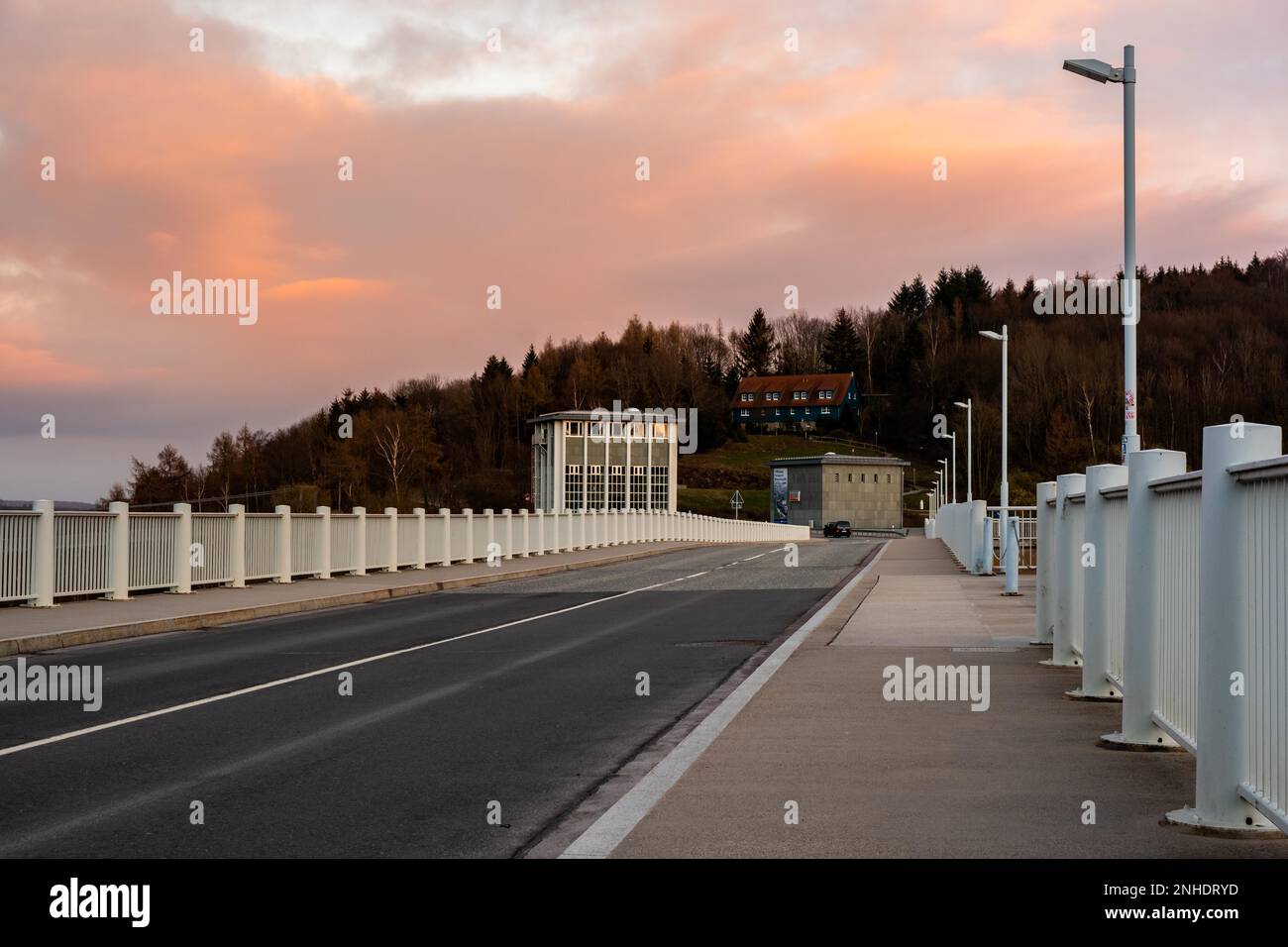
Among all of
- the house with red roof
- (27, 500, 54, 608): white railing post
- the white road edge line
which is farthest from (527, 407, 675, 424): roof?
the white road edge line

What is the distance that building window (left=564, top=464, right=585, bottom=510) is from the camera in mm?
122625

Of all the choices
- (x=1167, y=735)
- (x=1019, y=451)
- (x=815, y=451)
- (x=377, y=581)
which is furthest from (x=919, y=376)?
(x=1167, y=735)

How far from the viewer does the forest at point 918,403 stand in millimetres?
127500

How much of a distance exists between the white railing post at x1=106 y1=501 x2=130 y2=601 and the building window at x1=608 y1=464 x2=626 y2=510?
99.7m

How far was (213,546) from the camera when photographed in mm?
25984

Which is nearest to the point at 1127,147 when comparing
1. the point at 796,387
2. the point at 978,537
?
the point at 978,537

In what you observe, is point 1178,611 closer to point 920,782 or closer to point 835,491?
point 920,782

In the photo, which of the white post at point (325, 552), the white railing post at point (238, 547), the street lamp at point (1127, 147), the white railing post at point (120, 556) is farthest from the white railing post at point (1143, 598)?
the white post at point (325, 552)

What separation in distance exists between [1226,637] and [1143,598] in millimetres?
2241

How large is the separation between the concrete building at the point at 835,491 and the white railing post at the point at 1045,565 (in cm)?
12419

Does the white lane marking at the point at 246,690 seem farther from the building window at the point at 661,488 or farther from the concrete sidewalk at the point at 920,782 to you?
the building window at the point at 661,488

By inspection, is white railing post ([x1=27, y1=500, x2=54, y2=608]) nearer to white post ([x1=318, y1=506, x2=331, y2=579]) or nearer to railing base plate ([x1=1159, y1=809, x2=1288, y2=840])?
white post ([x1=318, y1=506, x2=331, y2=579])

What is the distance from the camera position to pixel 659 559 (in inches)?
1889
